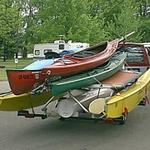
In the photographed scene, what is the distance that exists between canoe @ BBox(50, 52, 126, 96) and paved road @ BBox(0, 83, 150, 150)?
3.01 feet

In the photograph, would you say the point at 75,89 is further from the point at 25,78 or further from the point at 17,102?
the point at 17,102

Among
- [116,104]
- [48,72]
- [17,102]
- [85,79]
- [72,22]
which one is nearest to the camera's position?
[116,104]

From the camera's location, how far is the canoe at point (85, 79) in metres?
7.61

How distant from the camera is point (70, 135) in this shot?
7969 millimetres

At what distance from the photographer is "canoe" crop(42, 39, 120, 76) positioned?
7896 mm

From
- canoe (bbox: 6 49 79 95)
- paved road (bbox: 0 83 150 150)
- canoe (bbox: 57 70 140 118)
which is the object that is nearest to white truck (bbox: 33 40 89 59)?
paved road (bbox: 0 83 150 150)

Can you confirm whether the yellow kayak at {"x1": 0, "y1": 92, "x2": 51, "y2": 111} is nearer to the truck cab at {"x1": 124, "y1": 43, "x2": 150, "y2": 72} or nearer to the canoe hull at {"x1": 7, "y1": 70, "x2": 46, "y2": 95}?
the canoe hull at {"x1": 7, "y1": 70, "x2": 46, "y2": 95}

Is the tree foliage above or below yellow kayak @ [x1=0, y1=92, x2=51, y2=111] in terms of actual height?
above

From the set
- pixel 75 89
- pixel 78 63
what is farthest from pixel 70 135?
pixel 78 63

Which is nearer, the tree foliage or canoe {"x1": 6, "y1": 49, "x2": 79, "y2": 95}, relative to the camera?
canoe {"x1": 6, "y1": 49, "x2": 79, "y2": 95}

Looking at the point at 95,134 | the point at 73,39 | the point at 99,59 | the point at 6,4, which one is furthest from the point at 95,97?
the point at 6,4

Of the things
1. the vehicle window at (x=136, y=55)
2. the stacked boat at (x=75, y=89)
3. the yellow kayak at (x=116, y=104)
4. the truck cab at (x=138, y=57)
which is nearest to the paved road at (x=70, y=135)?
the stacked boat at (x=75, y=89)

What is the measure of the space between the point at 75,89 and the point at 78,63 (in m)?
0.70

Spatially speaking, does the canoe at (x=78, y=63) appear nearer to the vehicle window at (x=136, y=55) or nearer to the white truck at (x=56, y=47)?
the vehicle window at (x=136, y=55)
